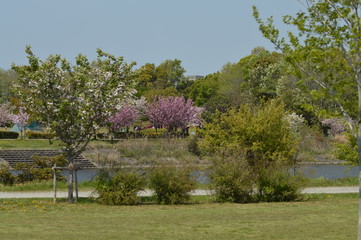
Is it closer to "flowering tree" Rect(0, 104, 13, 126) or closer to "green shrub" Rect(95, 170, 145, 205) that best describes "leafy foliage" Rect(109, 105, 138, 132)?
"flowering tree" Rect(0, 104, 13, 126)

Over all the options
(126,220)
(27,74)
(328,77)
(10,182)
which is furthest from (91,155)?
(328,77)

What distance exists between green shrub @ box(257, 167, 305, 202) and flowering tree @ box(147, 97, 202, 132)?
4806cm

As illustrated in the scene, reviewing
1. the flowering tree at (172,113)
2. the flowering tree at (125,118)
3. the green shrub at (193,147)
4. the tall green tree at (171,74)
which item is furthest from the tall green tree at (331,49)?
the tall green tree at (171,74)

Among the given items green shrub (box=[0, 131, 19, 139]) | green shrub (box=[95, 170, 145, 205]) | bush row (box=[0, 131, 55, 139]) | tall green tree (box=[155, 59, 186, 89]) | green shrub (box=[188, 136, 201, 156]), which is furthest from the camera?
tall green tree (box=[155, 59, 186, 89])

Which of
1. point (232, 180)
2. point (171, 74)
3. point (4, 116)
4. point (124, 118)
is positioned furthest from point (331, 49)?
point (171, 74)

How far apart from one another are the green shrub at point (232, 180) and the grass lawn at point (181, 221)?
0.91 metres

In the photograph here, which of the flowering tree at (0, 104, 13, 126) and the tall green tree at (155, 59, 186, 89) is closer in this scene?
the flowering tree at (0, 104, 13, 126)

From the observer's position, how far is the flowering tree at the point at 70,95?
20891mm

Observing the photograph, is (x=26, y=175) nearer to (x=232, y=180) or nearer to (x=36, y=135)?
(x=232, y=180)

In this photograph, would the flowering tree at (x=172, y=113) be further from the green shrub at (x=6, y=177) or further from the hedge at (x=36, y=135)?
the green shrub at (x=6, y=177)

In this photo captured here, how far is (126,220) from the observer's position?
1513 cm

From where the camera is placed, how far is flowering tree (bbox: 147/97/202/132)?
228 ft

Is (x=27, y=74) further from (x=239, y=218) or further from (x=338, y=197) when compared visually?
(x=338, y=197)

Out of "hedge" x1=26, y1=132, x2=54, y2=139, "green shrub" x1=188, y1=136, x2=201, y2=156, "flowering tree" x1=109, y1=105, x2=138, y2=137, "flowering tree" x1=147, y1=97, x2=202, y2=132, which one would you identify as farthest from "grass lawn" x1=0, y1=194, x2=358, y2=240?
"flowering tree" x1=147, y1=97, x2=202, y2=132
